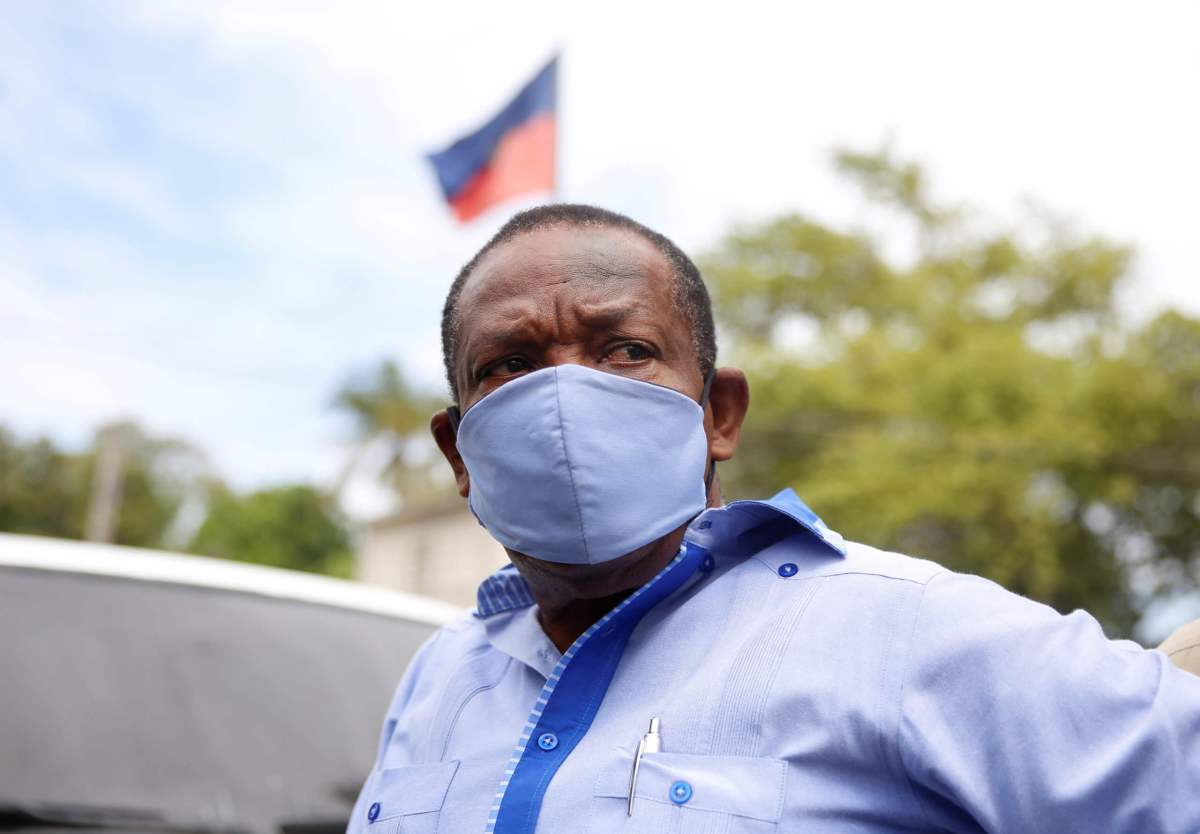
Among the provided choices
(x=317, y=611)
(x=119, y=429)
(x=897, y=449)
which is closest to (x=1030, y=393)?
(x=897, y=449)

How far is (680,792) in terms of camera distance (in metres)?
1.41

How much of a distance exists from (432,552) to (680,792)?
114 feet

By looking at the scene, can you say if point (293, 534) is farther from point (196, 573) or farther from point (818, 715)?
point (818, 715)

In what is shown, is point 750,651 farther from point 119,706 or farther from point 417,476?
point 417,476

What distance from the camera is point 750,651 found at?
59.2 inches

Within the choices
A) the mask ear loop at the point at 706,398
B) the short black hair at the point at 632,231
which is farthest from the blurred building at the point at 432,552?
the mask ear loop at the point at 706,398

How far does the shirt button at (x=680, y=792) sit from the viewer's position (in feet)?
4.62

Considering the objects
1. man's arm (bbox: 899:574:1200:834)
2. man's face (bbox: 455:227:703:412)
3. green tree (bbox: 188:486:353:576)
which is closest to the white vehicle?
man's face (bbox: 455:227:703:412)

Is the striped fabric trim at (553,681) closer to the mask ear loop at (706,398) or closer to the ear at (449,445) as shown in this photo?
the mask ear loop at (706,398)

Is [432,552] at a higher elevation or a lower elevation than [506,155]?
lower

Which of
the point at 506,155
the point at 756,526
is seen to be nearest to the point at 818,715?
the point at 756,526

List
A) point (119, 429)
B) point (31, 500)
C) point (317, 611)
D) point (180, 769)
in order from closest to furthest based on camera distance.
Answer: point (180, 769) → point (317, 611) → point (119, 429) → point (31, 500)

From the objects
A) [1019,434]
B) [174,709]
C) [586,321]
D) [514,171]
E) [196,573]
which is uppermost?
[514,171]

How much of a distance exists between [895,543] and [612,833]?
77.1 feet
